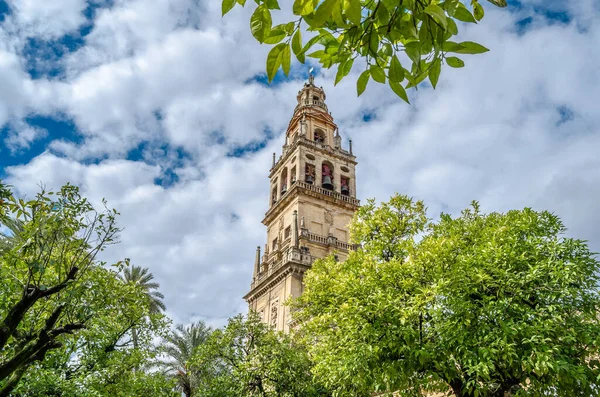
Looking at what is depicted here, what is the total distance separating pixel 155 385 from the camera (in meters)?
15.5

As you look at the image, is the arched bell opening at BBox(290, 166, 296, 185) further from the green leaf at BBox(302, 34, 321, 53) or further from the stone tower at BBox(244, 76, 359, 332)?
the green leaf at BBox(302, 34, 321, 53)

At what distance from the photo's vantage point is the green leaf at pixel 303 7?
243 centimetres

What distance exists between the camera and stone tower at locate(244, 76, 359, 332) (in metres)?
31.4

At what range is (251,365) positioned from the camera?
18719 mm

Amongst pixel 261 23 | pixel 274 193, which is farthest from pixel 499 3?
pixel 274 193

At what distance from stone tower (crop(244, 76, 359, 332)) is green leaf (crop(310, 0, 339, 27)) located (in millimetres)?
27263

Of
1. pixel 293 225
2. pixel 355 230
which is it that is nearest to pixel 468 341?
pixel 355 230

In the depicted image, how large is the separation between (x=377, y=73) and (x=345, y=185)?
35.9 m

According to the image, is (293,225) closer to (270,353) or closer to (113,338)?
(270,353)

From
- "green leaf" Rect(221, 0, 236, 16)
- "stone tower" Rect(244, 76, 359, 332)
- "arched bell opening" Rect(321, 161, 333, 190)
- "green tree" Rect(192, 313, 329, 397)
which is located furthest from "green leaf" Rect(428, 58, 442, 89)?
"arched bell opening" Rect(321, 161, 333, 190)

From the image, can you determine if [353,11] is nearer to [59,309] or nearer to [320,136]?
[59,309]

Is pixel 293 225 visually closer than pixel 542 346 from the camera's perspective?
No

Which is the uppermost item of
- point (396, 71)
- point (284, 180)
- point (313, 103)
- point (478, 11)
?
point (313, 103)

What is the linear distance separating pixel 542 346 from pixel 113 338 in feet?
43.3
